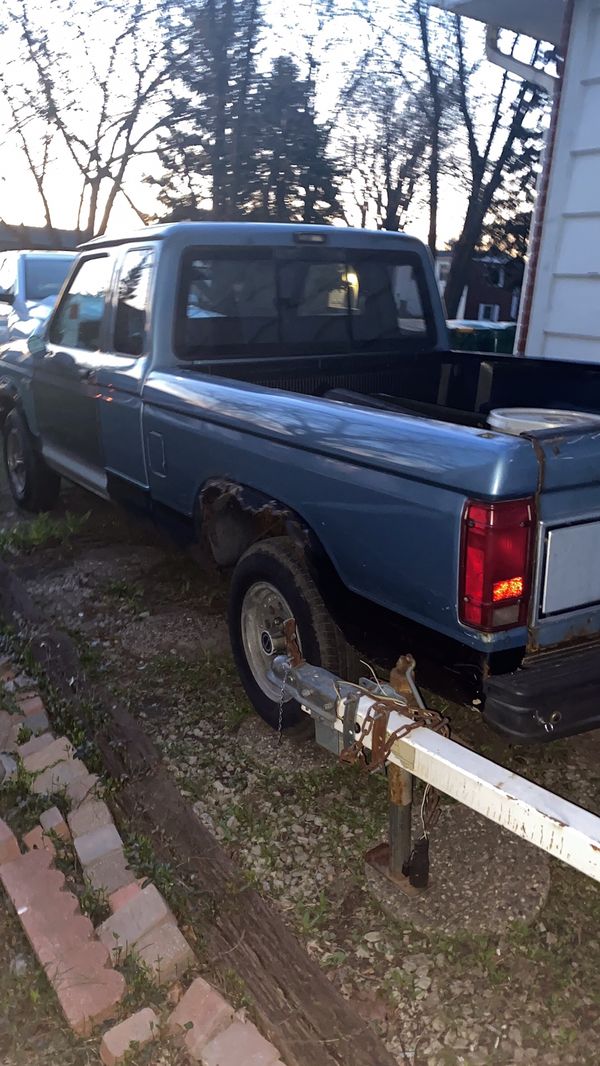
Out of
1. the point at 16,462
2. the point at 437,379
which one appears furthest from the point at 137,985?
the point at 16,462

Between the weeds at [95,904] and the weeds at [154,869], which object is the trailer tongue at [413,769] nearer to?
the weeds at [154,869]

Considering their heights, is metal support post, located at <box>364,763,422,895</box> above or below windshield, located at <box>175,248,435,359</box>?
below

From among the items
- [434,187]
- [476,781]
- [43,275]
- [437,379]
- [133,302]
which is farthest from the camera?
[434,187]

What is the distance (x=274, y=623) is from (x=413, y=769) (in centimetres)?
124

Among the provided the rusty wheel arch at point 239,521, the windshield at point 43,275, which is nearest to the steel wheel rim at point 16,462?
the windshield at point 43,275

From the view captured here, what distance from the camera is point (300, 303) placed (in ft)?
14.7

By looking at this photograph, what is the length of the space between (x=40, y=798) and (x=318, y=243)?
3052 millimetres

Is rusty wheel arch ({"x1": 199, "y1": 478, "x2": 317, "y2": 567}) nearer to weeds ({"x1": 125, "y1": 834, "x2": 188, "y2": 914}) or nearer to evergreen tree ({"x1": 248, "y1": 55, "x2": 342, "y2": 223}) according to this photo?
weeds ({"x1": 125, "y1": 834, "x2": 188, "y2": 914})

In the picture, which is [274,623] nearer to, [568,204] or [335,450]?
[335,450]

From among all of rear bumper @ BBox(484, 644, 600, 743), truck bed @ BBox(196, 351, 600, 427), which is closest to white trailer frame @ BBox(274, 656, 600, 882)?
rear bumper @ BBox(484, 644, 600, 743)

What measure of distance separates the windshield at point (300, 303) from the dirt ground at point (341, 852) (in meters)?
1.16

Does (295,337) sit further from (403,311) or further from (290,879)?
(290,879)

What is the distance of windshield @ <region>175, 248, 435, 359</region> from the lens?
4.18 metres

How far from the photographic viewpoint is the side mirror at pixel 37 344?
222 inches
